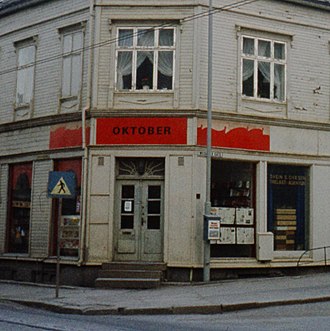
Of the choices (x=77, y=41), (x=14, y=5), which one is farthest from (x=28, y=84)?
(x=14, y=5)

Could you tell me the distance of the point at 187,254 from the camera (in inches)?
748

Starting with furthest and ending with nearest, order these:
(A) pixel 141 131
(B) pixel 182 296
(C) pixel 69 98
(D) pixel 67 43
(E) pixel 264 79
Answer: (D) pixel 67 43
(E) pixel 264 79
(C) pixel 69 98
(A) pixel 141 131
(B) pixel 182 296

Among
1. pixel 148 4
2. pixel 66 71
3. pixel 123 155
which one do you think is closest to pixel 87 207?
pixel 123 155

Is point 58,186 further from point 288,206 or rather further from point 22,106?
point 288,206

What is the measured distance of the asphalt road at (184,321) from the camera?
12.2 metres

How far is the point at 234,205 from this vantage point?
66.5 ft

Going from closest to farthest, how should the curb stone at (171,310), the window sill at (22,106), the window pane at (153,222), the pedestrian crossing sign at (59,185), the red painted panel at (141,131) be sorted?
the curb stone at (171,310)
the pedestrian crossing sign at (59,185)
the red painted panel at (141,131)
the window pane at (153,222)
the window sill at (22,106)

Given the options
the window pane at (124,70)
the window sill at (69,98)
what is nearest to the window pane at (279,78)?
the window pane at (124,70)

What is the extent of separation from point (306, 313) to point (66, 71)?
10972mm

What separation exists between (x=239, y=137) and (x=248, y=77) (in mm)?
1929

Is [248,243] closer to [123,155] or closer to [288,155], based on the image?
[288,155]

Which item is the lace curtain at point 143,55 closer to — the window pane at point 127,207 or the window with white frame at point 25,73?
the window pane at point 127,207

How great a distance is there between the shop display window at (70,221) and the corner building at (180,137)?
5cm

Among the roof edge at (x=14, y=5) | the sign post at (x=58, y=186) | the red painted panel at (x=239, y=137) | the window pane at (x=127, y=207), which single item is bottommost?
the window pane at (x=127, y=207)
